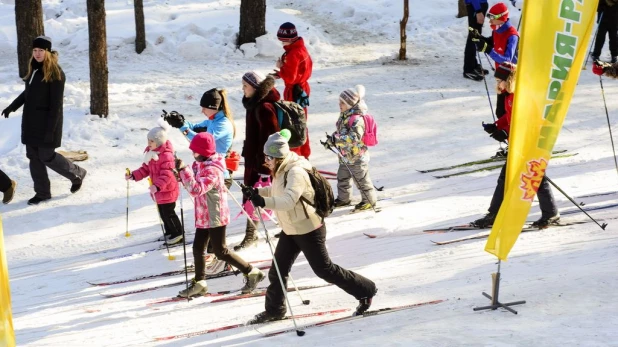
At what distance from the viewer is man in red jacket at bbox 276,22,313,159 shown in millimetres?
10055

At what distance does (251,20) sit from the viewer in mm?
16547

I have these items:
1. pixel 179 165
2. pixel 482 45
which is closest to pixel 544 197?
pixel 482 45

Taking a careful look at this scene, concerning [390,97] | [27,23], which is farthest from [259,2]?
[27,23]

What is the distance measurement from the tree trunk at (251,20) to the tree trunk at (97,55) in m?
4.60

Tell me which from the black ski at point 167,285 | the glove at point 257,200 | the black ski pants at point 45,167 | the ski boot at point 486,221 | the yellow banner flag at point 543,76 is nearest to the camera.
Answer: the yellow banner flag at point 543,76

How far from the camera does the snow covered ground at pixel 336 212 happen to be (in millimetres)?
6648

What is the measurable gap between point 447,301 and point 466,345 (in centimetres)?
104

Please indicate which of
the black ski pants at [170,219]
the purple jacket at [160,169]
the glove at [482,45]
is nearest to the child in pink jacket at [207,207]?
the purple jacket at [160,169]

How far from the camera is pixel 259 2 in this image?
Answer: 54.2 feet

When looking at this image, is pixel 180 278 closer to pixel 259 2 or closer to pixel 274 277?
pixel 274 277

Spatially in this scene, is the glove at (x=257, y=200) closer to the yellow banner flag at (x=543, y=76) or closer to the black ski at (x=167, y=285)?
the yellow banner flag at (x=543, y=76)

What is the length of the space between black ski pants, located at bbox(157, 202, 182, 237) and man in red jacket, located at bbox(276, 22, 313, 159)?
1803 millimetres

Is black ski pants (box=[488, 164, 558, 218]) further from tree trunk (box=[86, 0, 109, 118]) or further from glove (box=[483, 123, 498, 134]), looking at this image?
tree trunk (box=[86, 0, 109, 118])

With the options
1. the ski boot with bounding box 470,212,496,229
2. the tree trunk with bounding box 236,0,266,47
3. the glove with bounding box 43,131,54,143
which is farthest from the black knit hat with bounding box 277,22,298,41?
the tree trunk with bounding box 236,0,266,47
